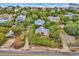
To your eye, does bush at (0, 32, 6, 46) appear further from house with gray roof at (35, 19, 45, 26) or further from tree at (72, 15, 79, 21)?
tree at (72, 15, 79, 21)

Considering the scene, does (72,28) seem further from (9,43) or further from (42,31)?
(9,43)

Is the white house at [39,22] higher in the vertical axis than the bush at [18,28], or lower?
higher

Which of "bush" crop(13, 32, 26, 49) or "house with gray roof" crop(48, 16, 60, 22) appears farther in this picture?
"house with gray roof" crop(48, 16, 60, 22)

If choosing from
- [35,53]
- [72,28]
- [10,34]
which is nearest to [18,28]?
[10,34]

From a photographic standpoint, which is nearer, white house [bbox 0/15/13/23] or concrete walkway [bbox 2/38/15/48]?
concrete walkway [bbox 2/38/15/48]

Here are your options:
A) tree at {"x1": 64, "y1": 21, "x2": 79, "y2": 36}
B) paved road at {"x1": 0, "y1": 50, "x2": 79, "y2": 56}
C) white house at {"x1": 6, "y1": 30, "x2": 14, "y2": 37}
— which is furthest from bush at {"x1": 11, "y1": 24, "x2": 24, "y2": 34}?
tree at {"x1": 64, "y1": 21, "x2": 79, "y2": 36}

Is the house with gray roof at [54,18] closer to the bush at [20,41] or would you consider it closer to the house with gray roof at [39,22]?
the house with gray roof at [39,22]

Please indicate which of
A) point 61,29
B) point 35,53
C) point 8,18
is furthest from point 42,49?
point 8,18

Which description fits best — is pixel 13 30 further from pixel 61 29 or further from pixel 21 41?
pixel 61 29

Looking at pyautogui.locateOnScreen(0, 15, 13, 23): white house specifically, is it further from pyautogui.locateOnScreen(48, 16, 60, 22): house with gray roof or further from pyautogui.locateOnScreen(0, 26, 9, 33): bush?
pyautogui.locateOnScreen(48, 16, 60, 22): house with gray roof

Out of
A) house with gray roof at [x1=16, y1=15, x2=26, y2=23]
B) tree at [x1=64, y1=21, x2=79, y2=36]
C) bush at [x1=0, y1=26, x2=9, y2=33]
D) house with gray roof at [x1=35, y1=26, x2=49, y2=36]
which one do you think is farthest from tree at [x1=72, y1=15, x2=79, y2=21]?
bush at [x1=0, y1=26, x2=9, y2=33]

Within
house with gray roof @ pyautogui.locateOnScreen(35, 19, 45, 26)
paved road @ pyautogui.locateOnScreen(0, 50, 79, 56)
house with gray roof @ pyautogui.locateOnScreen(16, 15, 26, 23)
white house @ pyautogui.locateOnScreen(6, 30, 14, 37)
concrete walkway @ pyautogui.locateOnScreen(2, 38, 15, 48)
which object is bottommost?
paved road @ pyautogui.locateOnScreen(0, 50, 79, 56)

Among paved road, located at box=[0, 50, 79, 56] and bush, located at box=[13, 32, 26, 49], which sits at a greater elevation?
bush, located at box=[13, 32, 26, 49]

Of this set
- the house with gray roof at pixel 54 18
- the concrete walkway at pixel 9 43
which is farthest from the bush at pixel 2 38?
the house with gray roof at pixel 54 18
